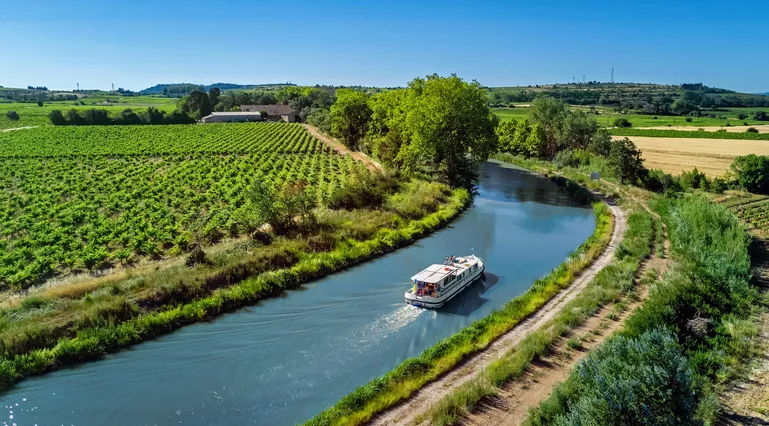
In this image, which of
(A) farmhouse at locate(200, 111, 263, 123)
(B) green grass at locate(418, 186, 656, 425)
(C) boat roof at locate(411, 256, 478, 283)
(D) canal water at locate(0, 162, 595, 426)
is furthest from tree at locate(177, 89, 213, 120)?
(B) green grass at locate(418, 186, 656, 425)

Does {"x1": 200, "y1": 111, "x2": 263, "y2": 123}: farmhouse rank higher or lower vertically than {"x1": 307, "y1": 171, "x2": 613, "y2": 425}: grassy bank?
higher

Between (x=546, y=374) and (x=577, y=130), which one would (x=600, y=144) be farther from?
(x=546, y=374)

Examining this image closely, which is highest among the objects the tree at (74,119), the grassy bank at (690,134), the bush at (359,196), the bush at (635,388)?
the tree at (74,119)

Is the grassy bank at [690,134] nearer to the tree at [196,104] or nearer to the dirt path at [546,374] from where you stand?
the dirt path at [546,374]

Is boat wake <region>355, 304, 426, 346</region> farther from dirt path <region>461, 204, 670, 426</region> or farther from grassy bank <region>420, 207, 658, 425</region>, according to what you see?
dirt path <region>461, 204, 670, 426</region>

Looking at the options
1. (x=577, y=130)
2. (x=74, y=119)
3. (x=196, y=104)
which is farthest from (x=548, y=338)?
(x=196, y=104)

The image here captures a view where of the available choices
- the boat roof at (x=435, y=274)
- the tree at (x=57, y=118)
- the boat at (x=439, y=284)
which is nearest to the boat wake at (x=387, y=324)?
the boat at (x=439, y=284)

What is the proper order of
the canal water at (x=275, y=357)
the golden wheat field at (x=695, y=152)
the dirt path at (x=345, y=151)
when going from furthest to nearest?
the golden wheat field at (x=695, y=152), the dirt path at (x=345, y=151), the canal water at (x=275, y=357)
